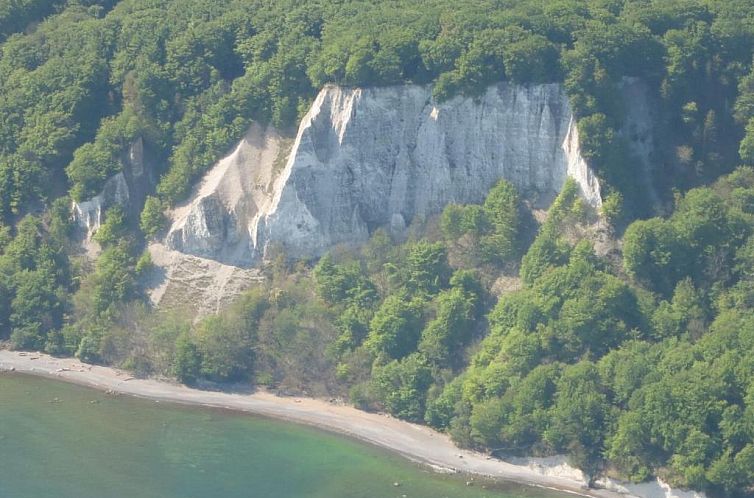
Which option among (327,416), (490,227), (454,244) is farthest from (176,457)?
(490,227)

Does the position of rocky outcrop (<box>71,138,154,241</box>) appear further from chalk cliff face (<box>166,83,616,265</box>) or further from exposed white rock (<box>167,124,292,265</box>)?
exposed white rock (<box>167,124,292,265</box>)

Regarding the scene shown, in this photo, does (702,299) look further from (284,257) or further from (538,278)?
(284,257)

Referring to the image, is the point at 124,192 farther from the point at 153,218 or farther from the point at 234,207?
the point at 234,207

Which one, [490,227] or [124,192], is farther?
[124,192]

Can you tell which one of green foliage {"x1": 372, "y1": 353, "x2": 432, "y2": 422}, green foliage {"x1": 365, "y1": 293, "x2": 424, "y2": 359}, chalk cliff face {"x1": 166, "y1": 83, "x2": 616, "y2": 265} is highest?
chalk cliff face {"x1": 166, "y1": 83, "x2": 616, "y2": 265}

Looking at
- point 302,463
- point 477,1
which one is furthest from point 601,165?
point 302,463

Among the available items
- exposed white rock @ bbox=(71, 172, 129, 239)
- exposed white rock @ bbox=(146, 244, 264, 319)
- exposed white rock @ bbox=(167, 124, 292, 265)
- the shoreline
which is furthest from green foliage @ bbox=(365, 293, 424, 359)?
exposed white rock @ bbox=(71, 172, 129, 239)
